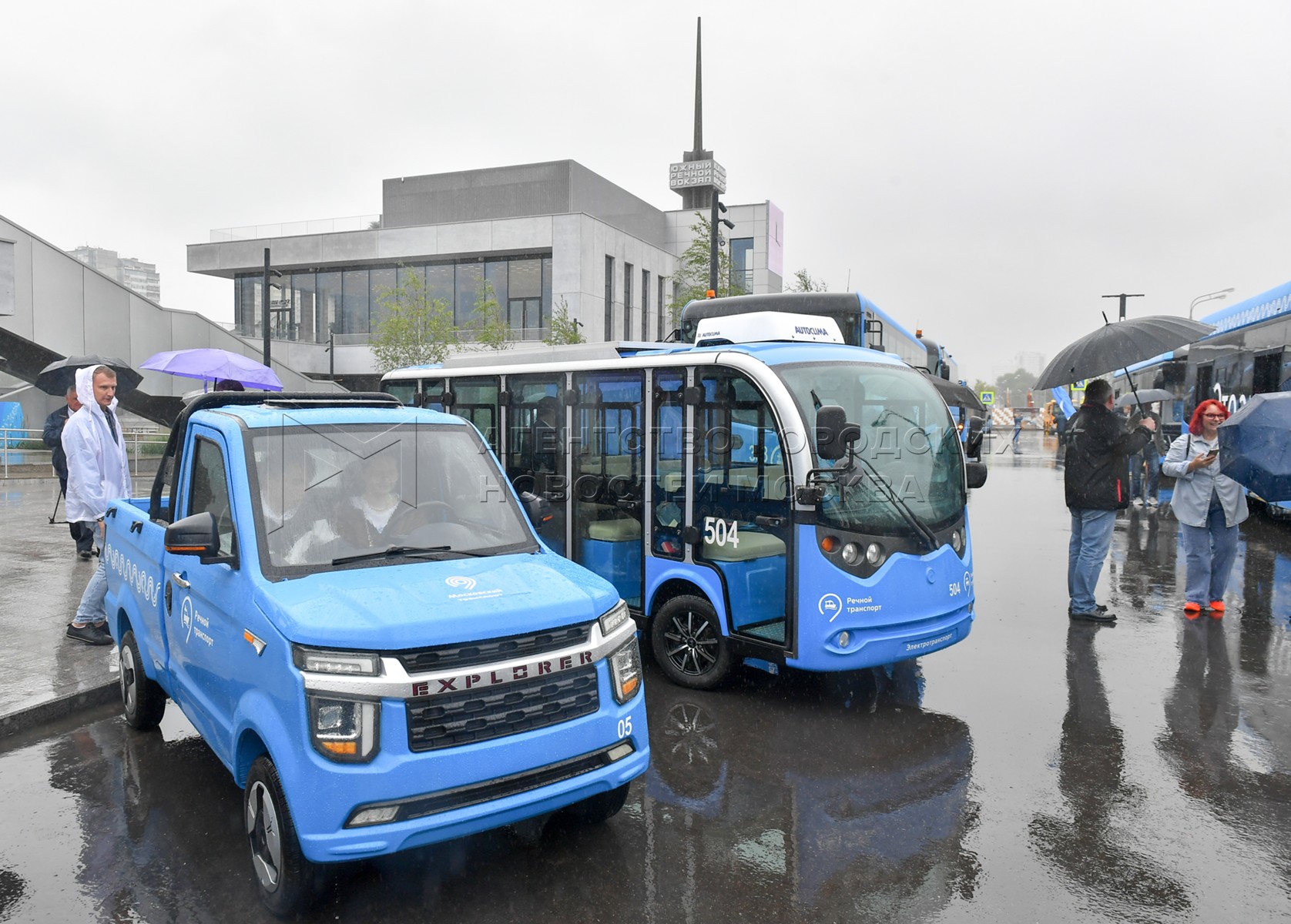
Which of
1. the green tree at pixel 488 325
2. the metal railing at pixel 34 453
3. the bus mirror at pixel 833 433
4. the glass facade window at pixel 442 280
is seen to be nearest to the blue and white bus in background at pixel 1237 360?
the bus mirror at pixel 833 433

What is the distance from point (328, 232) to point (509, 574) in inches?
1872

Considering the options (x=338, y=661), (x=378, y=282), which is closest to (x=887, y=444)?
(x=338, y=661)

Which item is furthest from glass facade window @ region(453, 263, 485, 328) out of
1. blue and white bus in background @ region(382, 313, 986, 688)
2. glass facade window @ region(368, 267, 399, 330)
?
blue and white bus in background @ region(382, 313, 986, 688)

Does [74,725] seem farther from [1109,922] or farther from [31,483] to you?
[31,483]

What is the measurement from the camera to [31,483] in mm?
21906

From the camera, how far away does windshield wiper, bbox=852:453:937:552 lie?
6.20 m

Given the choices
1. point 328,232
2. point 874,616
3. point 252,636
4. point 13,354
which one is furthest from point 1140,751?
point 328,232

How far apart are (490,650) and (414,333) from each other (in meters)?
34.8

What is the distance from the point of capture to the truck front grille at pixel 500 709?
3.45 metres

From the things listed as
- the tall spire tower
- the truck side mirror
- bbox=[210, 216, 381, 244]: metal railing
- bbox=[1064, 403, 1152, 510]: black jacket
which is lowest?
the truck side mirror

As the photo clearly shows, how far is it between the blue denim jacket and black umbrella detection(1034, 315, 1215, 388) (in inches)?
36.9

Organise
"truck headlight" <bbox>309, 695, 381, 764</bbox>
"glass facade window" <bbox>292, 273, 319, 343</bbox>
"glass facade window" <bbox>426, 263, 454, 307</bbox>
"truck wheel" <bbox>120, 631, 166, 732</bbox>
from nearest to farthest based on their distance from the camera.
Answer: "truck headlight" <bbox>309, 695, 381, 764</bbox> → "truck wheel" <bbox>120, 631, 166, 732</bbox> → "glass facade window" <bbox>426, 263, 454, 307</bbox> → "glass facade window" <bbox>292, 273, 319, 343</bbox>

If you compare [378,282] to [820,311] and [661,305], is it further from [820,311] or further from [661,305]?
[820,311]

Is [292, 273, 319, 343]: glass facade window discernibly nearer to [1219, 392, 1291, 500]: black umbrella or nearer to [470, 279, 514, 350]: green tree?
[470, 279, 514, 350]: green tree
